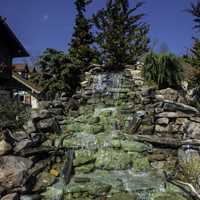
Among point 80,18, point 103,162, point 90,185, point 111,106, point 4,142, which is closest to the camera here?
point 90,185

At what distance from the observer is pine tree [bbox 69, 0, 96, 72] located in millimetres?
13141

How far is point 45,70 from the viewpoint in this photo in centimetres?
991

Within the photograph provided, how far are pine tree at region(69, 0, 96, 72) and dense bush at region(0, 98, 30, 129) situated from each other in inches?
286

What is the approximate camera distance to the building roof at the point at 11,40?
1145cm

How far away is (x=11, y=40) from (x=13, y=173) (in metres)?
10.9

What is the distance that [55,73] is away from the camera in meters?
9.67

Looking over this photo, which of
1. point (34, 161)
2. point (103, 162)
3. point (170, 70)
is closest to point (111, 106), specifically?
point (170, 70)

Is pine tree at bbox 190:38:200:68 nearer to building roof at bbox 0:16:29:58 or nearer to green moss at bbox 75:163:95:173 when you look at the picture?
green moss at bbox 75:163:95:173

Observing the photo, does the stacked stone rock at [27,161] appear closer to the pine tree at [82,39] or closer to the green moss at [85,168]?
the green moss at [85,168]

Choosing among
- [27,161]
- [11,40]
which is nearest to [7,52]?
[11,40]

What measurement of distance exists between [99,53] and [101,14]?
2617 mm

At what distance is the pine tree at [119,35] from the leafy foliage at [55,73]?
319cm

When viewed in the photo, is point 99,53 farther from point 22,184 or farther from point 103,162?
point 22,184

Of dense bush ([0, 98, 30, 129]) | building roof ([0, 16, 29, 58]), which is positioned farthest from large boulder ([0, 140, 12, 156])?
building roof ([0, 16, 29, 58])
